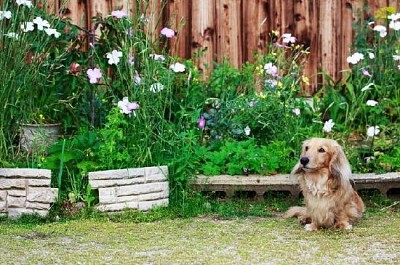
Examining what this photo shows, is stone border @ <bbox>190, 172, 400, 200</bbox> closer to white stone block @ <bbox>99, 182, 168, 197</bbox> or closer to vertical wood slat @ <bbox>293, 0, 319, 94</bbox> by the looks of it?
white stone block @ <bbox>99, 182, 168, 197</bbox>

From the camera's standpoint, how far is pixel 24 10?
780 centimetres

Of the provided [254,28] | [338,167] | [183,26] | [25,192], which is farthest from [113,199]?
[254,28]

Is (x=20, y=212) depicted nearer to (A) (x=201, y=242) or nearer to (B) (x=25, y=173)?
(B) (x=25, y=173)

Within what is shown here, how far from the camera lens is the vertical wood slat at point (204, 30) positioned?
9359 millimetres

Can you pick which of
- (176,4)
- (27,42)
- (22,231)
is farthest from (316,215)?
(176,4)

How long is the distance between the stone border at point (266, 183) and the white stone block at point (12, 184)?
1.29 meters

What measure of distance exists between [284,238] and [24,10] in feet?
9.16

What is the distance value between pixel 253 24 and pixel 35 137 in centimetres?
267

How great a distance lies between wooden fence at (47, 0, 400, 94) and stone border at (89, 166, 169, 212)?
2175 millimetres

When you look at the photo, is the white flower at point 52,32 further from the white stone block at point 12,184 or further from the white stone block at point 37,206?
the white stone block at point 37,206

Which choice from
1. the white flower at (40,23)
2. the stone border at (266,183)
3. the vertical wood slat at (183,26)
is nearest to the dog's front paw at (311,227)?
the stone border at (266,183)

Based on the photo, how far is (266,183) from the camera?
7.67 meters

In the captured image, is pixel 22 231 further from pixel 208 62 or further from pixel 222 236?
pixel 208 62

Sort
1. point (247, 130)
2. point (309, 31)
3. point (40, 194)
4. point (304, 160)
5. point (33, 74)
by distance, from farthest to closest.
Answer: point (309, 31), point (247, 130), point (33, 74), point (40, 194), point (304, 160)
